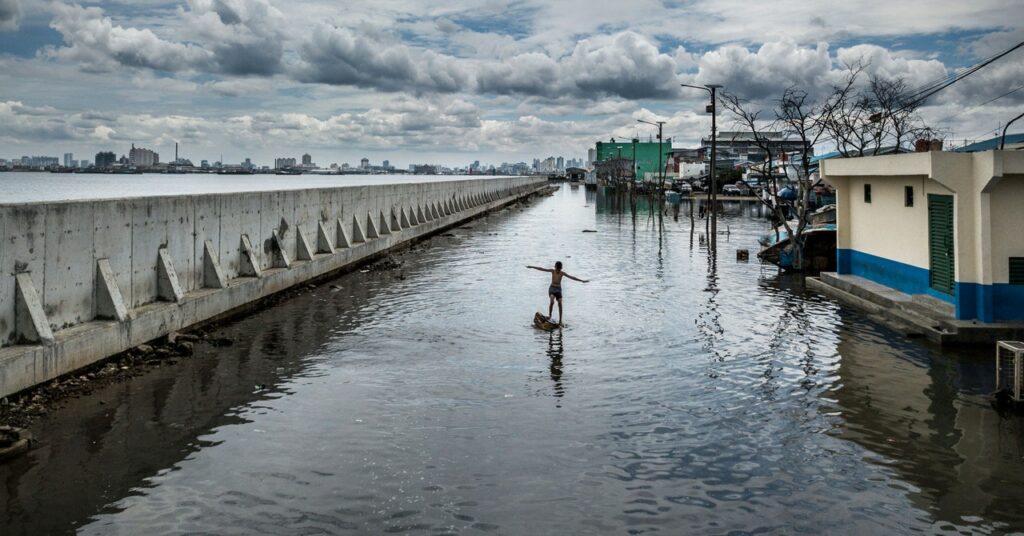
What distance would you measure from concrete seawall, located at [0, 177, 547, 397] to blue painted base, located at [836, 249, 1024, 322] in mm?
15427

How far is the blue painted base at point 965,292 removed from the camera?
1520cm

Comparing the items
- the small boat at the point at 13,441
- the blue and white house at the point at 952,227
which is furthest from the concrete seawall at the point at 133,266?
the blue and white house at the point at 952,227

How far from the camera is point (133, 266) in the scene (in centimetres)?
1503

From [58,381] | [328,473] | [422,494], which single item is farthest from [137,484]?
[58,381]

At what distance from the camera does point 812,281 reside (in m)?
24.3

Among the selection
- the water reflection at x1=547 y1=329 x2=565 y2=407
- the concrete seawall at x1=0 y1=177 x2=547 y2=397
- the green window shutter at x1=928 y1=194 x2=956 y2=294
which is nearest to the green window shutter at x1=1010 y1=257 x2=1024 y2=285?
the green window shutter at x1=928 y1=194 x2=956 y2=294

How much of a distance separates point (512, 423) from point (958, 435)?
18.6 feet

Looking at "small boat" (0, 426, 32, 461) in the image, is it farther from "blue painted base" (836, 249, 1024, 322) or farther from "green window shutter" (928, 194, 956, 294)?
"green window shutter" (928, 194, 956, 294)

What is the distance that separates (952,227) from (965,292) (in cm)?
156

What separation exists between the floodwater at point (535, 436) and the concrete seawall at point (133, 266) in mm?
1029

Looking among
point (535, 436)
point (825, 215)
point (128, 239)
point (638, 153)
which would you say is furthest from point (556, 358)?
point (638, 153)

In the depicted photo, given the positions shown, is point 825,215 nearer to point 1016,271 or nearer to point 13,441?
point 1016,271

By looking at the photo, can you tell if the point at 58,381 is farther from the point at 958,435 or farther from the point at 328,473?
the point at 958,435

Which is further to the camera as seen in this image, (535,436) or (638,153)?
(638,153)
